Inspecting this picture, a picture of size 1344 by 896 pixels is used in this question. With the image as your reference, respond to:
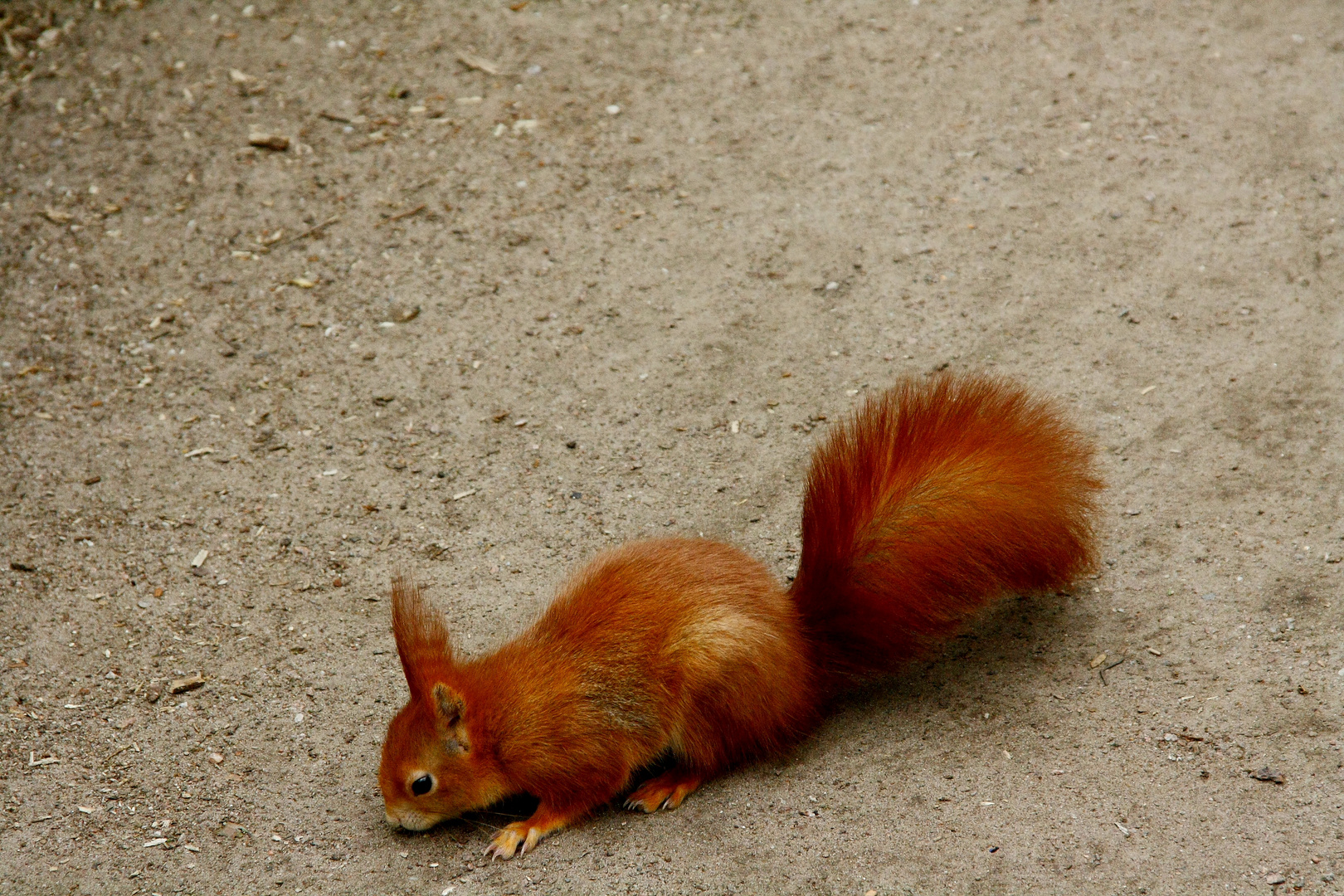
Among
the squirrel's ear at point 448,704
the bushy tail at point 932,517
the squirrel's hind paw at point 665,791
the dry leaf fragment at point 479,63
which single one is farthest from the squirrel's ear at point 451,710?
the dry leaf fragment at point 479,63

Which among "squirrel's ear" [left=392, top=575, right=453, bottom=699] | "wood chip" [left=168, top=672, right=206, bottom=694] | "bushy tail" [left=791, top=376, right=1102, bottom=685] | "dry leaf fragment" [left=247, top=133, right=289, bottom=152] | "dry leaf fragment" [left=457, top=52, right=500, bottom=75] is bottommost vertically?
"wood chip" [left=168, top=672, right=206, bottom=694]

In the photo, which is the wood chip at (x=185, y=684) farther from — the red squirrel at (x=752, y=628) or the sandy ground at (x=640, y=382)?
the red squirrel at (x=752, y=628)

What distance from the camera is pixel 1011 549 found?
2936 mm

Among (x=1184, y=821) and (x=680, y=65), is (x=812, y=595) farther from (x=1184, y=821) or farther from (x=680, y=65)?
(x=680, y=65)

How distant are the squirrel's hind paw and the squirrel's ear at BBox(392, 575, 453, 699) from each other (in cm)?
59

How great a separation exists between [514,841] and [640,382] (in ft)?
6.16

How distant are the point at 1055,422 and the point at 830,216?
2.11m

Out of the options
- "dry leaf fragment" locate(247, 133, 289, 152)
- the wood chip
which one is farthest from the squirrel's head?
"dry leaf fragment" locate(247, 133, 289, 152)

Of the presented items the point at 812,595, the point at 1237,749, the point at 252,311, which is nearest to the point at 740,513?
the point at 812,595

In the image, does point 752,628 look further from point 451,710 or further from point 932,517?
point 451,710

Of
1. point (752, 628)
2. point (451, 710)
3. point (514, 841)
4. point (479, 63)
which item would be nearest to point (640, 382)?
point (752, 628)

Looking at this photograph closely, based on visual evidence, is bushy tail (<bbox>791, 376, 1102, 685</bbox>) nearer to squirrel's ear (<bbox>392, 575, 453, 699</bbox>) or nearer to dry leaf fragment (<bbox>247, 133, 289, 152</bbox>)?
squirrel's ear (<bbox>392, 575, 453, 699</bbox>)

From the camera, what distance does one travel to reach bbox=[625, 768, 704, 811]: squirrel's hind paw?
308 centimetres

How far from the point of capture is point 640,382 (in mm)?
4414
